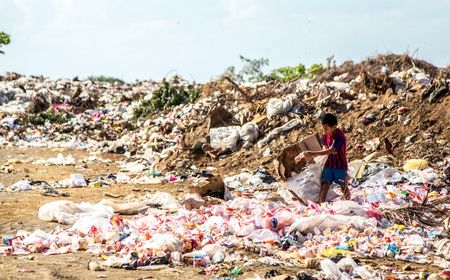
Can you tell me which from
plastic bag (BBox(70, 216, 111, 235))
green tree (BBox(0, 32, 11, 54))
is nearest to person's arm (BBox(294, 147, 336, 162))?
plastic bag (BBox(70, 216, 111, 235))

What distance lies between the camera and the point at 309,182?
24.3 ft

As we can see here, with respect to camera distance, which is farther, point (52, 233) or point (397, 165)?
point (397, 165)

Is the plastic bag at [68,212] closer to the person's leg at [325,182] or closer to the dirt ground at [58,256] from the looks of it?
the dirt ground at [58,256]

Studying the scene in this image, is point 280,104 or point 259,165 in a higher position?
point 280,104

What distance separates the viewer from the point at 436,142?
1076 centimetres

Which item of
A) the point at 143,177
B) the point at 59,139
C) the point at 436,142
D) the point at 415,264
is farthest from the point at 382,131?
the point at 59,139

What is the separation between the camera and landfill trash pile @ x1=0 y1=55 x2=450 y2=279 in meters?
5.99

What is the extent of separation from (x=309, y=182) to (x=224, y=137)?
5.63 metres

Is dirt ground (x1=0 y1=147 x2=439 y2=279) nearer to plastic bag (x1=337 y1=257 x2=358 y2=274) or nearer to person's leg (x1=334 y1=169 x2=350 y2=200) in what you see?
plastic bag (x1=337 y1=257 x2=358 y2=274)

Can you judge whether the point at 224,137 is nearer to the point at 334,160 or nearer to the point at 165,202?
the point at 165,202

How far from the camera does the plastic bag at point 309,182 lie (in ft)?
24.3

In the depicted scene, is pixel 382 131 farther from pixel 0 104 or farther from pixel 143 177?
pixel 0 104

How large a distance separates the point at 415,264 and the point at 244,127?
23.6ft

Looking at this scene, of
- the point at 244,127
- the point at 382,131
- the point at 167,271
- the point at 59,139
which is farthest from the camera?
the point at 59,139
